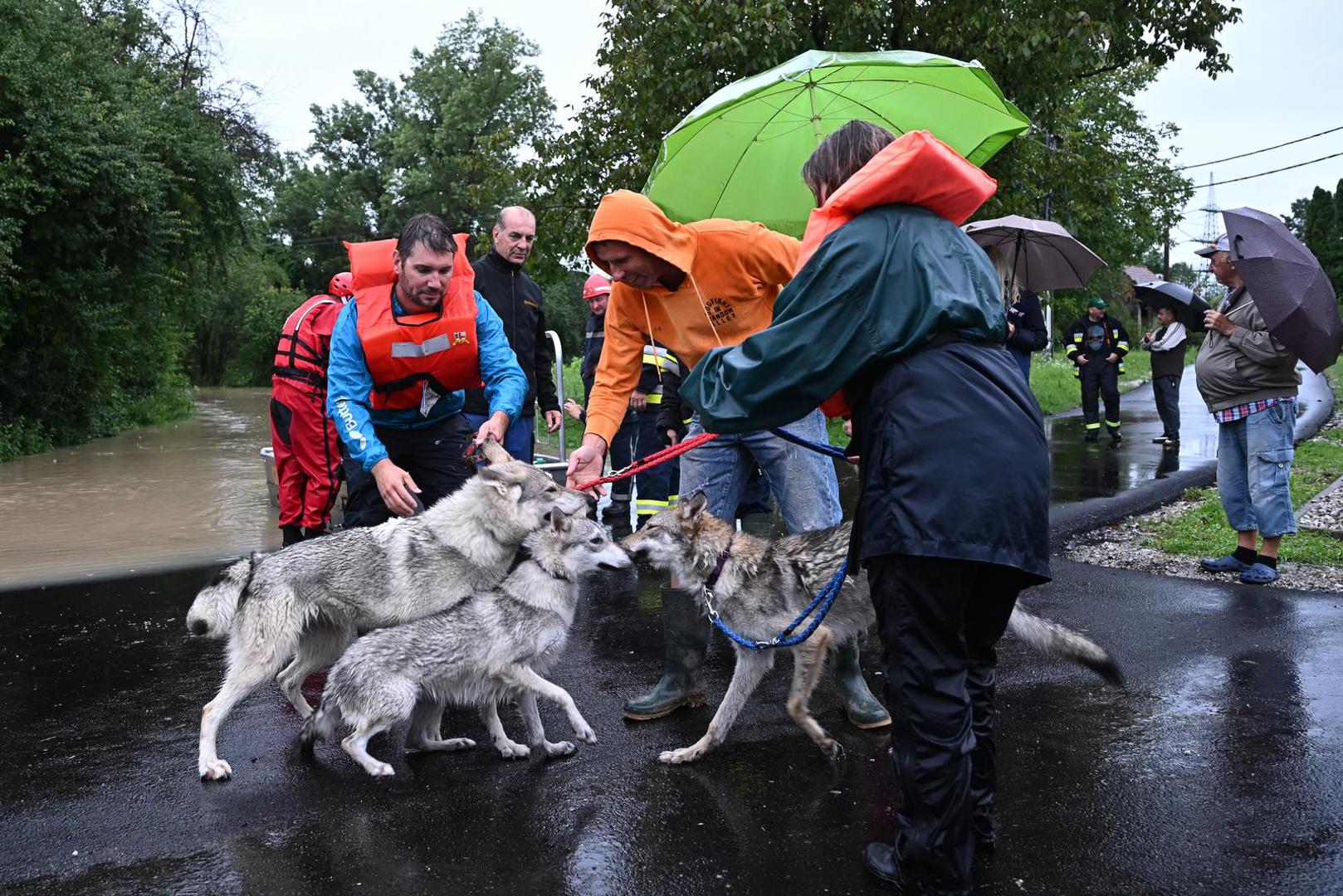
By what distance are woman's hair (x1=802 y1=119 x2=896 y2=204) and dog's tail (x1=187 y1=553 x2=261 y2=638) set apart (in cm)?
299

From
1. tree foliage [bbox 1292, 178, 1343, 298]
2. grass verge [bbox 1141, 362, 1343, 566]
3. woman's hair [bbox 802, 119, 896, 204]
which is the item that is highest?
tree foliage [bbox 1292, 178, 1343, 298]

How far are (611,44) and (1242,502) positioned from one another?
12.5m

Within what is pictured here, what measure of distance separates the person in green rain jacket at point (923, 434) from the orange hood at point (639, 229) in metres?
1.32

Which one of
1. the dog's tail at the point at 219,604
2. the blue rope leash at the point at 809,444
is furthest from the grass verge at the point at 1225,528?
the dog's tail at the point at 219,604

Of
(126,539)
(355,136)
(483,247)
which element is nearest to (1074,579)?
(126,539)

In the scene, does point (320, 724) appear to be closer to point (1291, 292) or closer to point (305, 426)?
point (305, 426)

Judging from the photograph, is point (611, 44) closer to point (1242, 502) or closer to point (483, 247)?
point (483, 247)

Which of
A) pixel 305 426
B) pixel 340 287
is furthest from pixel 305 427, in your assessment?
pixel 340 287

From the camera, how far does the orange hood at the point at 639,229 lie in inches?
167

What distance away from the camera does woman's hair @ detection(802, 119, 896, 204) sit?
10.7 feet

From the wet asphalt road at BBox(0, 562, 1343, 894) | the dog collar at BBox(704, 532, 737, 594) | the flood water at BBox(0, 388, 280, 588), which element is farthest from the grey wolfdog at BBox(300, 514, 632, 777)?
the flood water at BBox(0, 388, 280, 588)

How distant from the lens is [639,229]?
4273 mm

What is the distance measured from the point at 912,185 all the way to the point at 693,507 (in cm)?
201

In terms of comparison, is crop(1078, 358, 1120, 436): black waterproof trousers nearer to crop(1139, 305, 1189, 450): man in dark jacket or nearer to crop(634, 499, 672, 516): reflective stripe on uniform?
crop(1139, 305, 1189, 450): man in dark jacket
